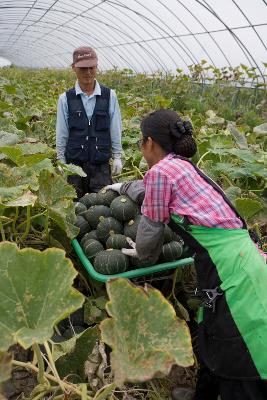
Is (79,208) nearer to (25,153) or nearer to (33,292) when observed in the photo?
(25,153)

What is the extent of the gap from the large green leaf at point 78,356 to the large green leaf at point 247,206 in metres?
1.16

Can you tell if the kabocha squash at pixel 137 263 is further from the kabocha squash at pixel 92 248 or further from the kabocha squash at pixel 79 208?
the kabocha squash at pixel 79 208

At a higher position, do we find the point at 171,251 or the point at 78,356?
the point at 171,251

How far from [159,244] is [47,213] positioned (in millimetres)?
600

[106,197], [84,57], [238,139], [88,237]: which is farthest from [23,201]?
[238,139]

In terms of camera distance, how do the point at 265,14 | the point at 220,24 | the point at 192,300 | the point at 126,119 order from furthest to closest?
the point at 220,24
the point at 265,14
the point at 126,119
the point at 192,300

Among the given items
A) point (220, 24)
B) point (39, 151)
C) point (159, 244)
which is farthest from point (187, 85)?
point (159, 244)

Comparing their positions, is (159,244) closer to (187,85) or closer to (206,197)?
(206,197)

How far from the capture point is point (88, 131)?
3.44 m

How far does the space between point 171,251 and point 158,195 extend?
23.1 inches

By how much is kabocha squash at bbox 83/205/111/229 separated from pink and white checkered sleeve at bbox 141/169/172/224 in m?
0.78

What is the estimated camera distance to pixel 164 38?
42.2ft

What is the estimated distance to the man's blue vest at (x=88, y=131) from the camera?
337cm

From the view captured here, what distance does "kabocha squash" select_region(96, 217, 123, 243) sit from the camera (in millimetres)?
2543
